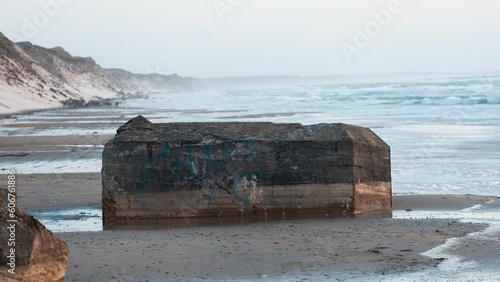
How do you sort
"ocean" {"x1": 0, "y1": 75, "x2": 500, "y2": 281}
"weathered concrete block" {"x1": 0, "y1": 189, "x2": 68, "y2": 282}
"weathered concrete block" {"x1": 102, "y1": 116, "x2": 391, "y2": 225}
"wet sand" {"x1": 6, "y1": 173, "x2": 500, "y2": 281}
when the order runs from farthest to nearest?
"weathered concrete block" {"x1": 102, "y1": 116, "x2": 391, "y2": 225}
"ocean" {"x1": 0, "y1": 75, "x2": 500, "y2": 281}
"wet sand" {"x1": 6, "y1": 173, "x2": 500, "y2": 281}
"weathered concrete block" {"x1": 0, "y1": 189, "x2": 68, "y2": 282}

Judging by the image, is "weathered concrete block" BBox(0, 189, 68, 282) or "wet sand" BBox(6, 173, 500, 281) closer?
"weathered concrete block" BBox(0, 189, 68, 282)

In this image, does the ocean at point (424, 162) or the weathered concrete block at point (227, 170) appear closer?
the ocean at point (424, 162)

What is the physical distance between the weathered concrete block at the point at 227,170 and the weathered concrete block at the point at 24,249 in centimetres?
456

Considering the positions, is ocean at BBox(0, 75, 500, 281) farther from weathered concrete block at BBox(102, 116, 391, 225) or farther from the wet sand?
weathered concrete block at BBox(102, 116, 391, 225)

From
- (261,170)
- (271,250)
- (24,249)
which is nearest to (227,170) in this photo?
(261,170)

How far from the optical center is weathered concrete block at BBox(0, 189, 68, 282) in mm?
5949

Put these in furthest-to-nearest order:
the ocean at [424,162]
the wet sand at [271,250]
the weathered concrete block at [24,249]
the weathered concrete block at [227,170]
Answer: the weathered concrete block at [227,170], the ocean at [424,162], the wet sand at [271,250], the weathered concrete block at [24,249]

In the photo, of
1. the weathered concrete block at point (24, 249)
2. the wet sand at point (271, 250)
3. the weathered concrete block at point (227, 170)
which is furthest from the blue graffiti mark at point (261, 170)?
the weathered concrete block at point (24, 249)

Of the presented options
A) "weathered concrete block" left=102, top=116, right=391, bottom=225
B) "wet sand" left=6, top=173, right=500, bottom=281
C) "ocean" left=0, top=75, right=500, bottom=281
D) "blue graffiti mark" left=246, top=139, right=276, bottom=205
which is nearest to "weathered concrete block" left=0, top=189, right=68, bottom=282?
"wet sand" left=6, top=173, right=500, bottom=281

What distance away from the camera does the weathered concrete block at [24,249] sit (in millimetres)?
5949

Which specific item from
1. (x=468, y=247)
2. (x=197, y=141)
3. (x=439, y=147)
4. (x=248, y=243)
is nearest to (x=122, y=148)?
(x=197, y=141)

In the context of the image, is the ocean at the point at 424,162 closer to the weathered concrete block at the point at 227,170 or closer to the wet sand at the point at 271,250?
the wet sand at the point at 271,250

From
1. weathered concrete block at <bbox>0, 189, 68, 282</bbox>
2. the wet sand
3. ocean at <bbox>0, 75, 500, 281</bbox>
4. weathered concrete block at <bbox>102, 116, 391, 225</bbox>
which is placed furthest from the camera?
weathered concrete block at <bbox>102, 116, 391, 225</bbox>

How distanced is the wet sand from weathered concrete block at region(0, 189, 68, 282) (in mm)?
999
